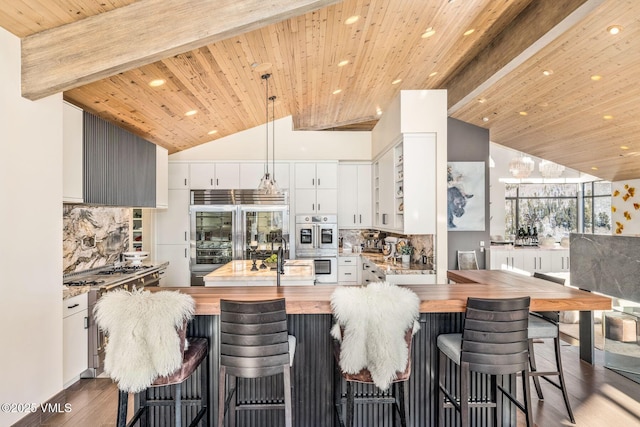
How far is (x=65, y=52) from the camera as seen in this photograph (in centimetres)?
231

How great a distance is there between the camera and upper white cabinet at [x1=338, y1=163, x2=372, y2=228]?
21.2ft

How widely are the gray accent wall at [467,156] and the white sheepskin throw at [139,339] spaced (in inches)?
202

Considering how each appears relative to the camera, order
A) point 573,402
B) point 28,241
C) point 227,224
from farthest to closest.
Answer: point 227,224, point 573,402, point 28,241

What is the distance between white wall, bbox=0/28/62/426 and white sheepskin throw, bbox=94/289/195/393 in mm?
893

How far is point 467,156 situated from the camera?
6.07 meters

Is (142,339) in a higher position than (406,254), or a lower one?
lower

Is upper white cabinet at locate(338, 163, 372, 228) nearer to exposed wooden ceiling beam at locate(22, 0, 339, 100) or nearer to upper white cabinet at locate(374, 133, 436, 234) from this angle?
upper white cabinet at locate(374, 133, 436, 234)

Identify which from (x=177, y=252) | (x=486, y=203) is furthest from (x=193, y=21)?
(x=486, y=203)

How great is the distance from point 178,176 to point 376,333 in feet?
16.4

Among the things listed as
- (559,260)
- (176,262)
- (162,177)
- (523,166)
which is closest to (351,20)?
(162,177)

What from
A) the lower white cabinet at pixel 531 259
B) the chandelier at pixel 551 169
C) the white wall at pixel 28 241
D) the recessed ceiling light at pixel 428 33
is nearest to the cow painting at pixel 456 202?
the lower white cabinet at pixel 531 259

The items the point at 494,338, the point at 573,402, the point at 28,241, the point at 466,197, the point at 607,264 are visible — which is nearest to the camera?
the point at 494,338

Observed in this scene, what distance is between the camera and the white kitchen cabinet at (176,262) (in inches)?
227

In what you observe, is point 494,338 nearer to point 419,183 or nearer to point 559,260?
point 419,183
